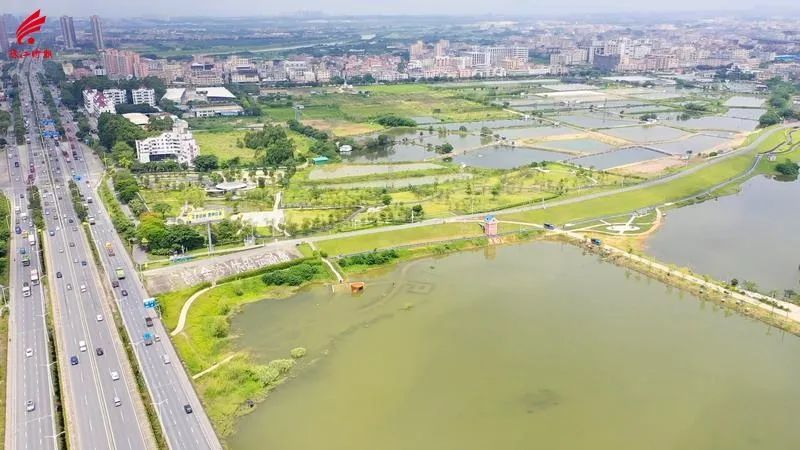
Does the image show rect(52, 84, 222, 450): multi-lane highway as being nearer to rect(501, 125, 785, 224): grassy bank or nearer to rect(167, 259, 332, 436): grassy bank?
rect(167, 259, 332, 436): grassy bank

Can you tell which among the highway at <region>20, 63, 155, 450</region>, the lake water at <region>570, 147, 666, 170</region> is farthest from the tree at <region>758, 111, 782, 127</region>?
the highway at <region>20, 63, 155, 450</region>

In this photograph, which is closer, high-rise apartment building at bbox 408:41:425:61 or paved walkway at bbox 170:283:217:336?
paved walkway at bbox 170:283:217:336

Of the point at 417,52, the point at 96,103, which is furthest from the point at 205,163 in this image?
the point at 417,52

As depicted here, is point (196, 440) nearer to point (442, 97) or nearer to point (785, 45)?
point (442, 97)

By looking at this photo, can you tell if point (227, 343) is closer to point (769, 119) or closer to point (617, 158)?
point (617, 158)


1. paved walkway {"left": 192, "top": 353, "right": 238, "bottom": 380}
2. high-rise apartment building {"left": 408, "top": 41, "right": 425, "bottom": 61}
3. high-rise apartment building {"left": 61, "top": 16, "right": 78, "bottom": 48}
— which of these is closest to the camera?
paved walkway {"left": 192, "top": 353, "right": 238, "bottom": 380}

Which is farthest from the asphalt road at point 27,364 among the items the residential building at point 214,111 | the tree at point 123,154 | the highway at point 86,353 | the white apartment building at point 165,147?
the residential building at point 214,111
